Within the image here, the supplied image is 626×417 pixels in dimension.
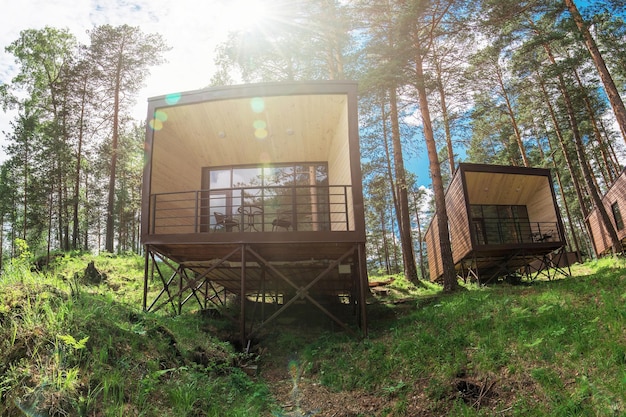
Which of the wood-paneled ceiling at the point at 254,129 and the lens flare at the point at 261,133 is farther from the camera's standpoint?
the lens flare at the point at 261,133

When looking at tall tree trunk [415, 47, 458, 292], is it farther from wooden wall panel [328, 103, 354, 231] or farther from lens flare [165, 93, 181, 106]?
lens flare [165, 93, 181, 106]

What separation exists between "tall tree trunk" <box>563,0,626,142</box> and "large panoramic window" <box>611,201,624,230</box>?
966 cm

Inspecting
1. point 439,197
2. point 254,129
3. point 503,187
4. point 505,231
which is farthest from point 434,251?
point 254,129

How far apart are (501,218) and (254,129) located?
11.3 meters

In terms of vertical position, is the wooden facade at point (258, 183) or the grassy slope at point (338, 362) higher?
the wooden facade at point (258, 183)

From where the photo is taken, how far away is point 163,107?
9.26 meters

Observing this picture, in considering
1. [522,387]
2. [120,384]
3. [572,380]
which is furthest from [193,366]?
[572,380]

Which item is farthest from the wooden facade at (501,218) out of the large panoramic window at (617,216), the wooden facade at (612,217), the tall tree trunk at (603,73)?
the large panoramic window at (617,216)

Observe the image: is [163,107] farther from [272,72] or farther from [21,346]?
[272,72]

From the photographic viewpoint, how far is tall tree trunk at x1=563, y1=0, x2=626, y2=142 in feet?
38.0

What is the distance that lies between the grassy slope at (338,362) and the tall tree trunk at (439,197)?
14.1 ft

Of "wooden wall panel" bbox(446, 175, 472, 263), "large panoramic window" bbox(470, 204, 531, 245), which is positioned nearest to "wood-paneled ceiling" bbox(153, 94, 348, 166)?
"wooden wall panel" bbox(446, 175, 472, 263)

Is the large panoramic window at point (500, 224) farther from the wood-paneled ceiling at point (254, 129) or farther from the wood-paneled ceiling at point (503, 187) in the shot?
the wood-paneled ceiling at point (254, 129)

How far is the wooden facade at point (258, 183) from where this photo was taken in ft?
26.7
